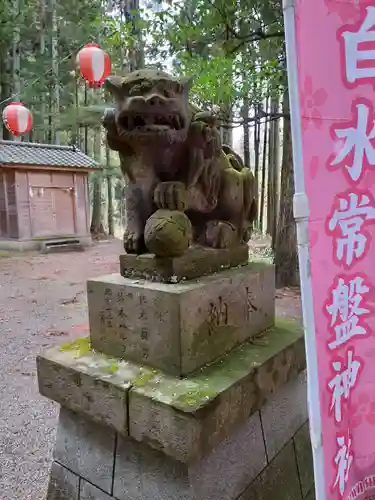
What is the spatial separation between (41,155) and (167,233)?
985 centimetres

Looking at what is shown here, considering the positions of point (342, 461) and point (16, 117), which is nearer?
point (342, 461)

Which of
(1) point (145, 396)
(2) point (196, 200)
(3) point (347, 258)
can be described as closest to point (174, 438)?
(1) point (145, 396)

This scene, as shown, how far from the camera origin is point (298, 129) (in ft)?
2.95

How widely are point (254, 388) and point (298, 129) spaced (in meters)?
0.98

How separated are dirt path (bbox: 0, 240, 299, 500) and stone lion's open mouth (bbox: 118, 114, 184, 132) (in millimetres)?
1802

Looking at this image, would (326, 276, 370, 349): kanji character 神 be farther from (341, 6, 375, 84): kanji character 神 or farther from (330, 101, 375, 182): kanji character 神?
(341, 6, 375, 84): kanji character 神

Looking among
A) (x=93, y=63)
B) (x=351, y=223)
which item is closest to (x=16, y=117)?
(x=93, y=63)

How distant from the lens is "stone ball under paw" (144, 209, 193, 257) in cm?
137

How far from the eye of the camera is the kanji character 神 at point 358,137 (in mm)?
953

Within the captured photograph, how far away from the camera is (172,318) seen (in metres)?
1.33

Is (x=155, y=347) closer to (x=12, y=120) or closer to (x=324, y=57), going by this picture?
(x=324, y=57)

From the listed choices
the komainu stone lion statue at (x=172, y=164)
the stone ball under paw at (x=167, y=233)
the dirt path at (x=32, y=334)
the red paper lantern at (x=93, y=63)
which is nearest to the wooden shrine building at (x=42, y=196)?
the dirt path at (x=32, y=334)

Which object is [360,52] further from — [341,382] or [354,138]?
[341,382]

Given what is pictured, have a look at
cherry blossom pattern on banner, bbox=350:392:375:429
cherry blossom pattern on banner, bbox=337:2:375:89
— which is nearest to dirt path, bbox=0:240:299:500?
cherry blossom pattern on banner, bbox=350:392:375:429
